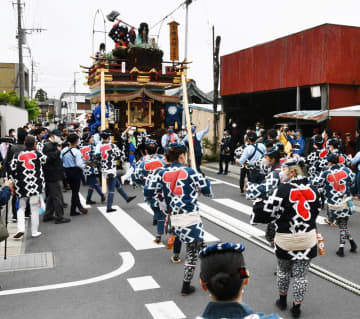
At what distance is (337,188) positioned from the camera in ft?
23.1

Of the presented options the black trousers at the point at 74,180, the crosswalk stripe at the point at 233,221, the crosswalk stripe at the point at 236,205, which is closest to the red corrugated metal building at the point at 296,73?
the crosswalk stripe at the point at 236,205

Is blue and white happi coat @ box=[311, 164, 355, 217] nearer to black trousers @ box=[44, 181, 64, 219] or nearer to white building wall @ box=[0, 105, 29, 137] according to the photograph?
black trousers @ box=[44, 181, 64, 219]

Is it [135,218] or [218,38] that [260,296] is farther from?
[218,38]

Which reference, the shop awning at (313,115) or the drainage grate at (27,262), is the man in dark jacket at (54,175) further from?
the shop awning at (313,115)

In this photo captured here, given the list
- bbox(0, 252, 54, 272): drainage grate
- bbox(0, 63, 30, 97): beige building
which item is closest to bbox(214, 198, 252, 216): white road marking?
bbox(0, 252, 54, 272): drainage grate

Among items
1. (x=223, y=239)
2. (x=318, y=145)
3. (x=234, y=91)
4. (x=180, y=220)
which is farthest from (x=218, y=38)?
(x=180, y=220)

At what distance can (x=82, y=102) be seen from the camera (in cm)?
7369

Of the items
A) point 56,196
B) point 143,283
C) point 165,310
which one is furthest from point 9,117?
point 165,310

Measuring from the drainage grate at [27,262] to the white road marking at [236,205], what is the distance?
4867 millimetres

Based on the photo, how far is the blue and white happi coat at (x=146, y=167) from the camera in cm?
779

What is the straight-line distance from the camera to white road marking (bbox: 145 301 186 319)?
4844 mm

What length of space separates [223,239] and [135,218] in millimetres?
2592

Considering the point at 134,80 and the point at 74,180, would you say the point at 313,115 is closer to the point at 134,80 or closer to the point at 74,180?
the point at 134,80

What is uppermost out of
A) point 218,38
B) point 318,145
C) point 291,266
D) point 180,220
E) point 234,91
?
point 218,38
